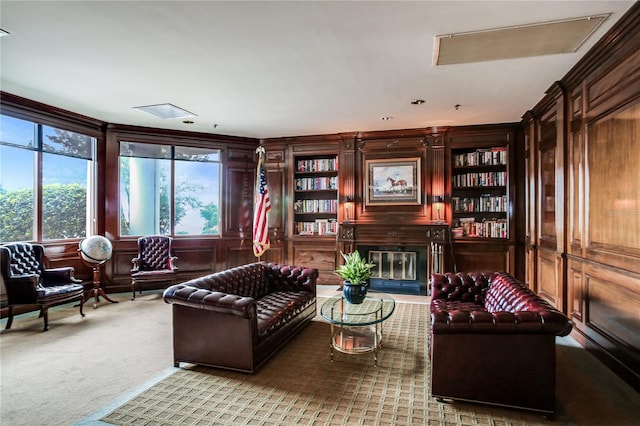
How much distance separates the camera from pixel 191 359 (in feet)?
10.0

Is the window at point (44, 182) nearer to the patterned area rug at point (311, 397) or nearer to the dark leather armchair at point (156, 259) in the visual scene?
the dark leather armchair at point (156, 259)

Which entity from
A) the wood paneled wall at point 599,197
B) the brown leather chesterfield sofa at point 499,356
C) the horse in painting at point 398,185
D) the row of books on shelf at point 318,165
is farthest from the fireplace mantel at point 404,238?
the brown leather chesterfield sofa at point 499,356

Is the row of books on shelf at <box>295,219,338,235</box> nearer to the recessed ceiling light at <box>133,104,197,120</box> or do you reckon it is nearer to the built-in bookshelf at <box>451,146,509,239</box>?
the built-in bookshelf at <box>451,146,509,239</box>

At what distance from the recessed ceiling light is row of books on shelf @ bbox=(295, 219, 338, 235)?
2.88 m

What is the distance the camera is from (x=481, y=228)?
19.7 ft

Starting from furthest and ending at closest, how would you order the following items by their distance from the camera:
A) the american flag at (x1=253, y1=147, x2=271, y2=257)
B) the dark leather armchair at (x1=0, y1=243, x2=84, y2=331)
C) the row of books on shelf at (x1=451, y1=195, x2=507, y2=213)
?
the american flag at (x1=253, y1=147, x2=271, y2=257) < the row of books on shelf at (x1=451, y1=195, x2=507, y2=213) < the dark leather armchair at (x1=0, y1=243, x2=84, y2=331)

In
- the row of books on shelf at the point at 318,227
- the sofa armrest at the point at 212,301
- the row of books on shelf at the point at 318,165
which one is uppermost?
the row of books on shelf at the point at 318,165

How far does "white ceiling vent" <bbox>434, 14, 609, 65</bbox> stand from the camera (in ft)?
9.04

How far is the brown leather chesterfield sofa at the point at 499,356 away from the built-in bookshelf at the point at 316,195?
4.36 m

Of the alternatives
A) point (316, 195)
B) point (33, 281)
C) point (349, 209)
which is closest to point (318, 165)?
point (316, 195)

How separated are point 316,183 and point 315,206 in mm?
460

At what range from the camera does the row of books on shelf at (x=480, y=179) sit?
19.4 feet

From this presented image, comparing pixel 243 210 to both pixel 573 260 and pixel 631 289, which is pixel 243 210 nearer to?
pixel 573 260

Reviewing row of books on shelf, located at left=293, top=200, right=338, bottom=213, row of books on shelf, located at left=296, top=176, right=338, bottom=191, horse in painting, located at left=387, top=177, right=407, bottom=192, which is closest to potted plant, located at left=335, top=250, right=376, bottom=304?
horse in painting, located at left=387, top=177, right=407, bottom=192
